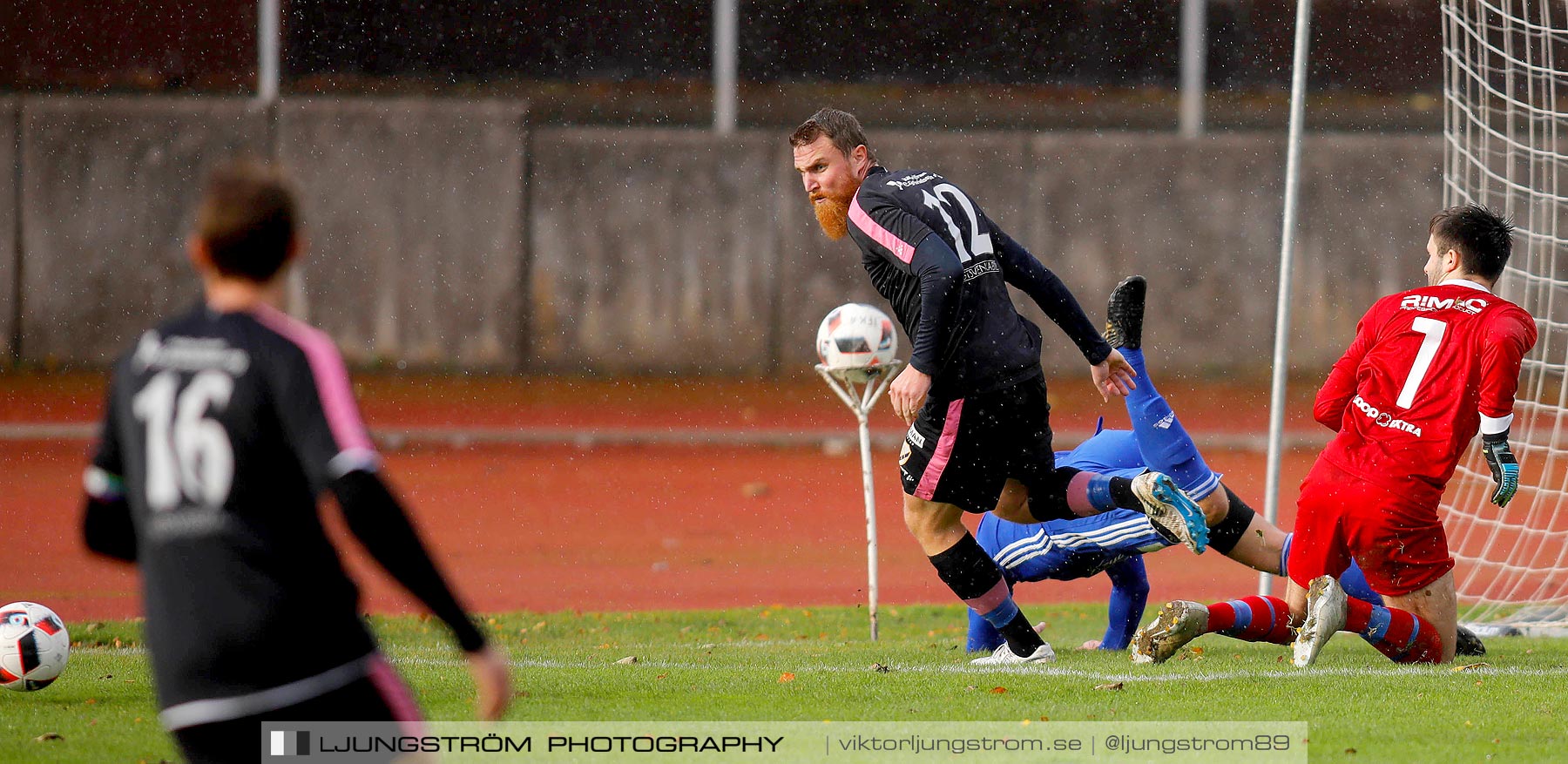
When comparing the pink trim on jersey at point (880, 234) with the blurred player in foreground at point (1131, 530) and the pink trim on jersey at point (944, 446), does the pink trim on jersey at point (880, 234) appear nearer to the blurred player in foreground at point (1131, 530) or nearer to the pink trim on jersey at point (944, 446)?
the pink trim on jersey at point (944, 446)

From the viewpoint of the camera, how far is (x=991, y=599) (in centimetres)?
516

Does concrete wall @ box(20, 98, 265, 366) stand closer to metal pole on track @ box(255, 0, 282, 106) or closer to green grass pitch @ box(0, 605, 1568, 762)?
metal pole on track @ box(255, 0, 282, 106)

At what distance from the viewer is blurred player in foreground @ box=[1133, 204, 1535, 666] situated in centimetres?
491

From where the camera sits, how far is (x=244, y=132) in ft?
61.6

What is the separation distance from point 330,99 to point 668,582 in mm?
12410

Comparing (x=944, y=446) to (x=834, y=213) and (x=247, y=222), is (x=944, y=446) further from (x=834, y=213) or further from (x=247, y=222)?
(x=247, y=222)

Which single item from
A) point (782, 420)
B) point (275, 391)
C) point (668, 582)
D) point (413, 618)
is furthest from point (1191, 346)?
point (275, 391)

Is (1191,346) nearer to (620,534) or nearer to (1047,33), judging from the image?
(1047,33)

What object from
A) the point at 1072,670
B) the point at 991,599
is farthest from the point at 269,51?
the point at 1072,670

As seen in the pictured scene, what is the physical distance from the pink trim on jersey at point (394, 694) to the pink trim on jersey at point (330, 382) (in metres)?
0.38

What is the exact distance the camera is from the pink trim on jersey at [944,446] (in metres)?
5.03

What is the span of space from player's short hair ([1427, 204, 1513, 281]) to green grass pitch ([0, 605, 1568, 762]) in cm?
140

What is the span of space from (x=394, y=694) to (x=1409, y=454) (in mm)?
3926

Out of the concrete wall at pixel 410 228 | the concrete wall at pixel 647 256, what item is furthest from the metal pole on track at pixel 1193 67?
the concrete wall at pixel 410 228
